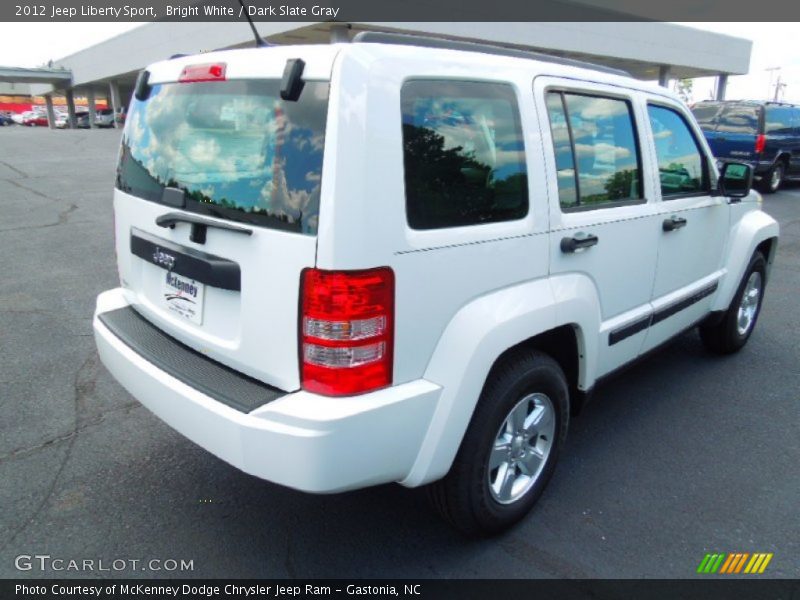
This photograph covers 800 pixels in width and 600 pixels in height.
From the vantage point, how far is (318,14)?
55.5 feet

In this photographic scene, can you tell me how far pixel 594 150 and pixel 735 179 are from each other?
1613 mm

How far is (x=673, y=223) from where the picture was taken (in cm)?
333

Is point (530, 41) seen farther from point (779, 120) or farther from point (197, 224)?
point (197, 224)

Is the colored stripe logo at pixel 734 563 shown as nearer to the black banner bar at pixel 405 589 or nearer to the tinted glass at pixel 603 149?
the black banner bar at pixel 405 589

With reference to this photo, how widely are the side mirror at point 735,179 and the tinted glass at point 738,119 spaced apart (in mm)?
10623

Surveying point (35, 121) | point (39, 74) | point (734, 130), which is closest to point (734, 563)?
point (734, 130)

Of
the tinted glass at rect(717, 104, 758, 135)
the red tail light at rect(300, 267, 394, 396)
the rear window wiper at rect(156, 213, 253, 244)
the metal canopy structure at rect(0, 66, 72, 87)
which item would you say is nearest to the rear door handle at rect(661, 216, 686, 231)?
the red tail light at rect(300, 267, 394, 396)

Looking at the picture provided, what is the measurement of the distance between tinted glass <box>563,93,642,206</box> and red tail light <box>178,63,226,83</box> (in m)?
1.48

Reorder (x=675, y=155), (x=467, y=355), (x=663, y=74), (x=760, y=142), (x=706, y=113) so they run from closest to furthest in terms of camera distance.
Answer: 1. (x=467, y=355)
2. (x=675, y=155)
3. (x=760, y=142)
4. (x=706, y=113)
5. (x=663, y=74)

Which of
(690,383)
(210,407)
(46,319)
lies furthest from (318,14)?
(210,407)

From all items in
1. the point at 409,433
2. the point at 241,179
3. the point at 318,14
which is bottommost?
the point at 409,433

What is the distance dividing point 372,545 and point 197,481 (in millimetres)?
986

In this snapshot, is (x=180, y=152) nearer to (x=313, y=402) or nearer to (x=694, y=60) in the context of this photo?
(x=313, y=402)

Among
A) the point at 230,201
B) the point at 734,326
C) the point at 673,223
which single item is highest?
the point at 230,201
